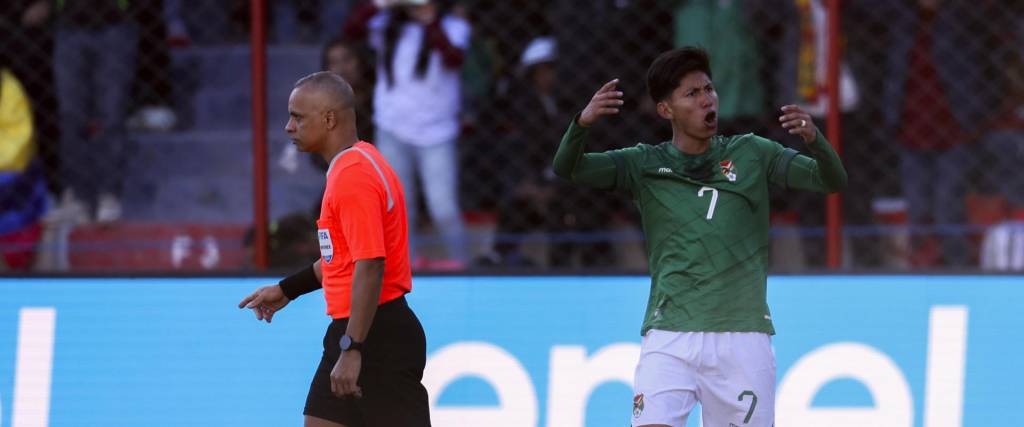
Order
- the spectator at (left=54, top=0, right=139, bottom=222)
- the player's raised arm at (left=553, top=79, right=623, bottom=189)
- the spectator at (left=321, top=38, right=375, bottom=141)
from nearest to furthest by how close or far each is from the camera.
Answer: the player's raised arm at (left=553, top=79, right=623, bottom=189), the spectator at (left=321, top=38, right=375, bottom=141), the spectator at (left=54, top=0, right=139, bottom=222)

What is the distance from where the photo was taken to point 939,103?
324 inches

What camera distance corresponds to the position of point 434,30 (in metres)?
8.25

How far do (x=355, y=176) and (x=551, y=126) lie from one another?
363cm

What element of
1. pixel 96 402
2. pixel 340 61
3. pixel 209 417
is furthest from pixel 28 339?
pixel 340 61

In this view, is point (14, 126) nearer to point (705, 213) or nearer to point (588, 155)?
point (588, 155)

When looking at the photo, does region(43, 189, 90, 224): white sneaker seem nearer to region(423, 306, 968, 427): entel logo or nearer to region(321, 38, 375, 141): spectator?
region(321, 38, 375, 141): spectator

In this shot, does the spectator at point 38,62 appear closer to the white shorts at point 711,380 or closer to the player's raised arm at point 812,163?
the white shorts at point 711,380

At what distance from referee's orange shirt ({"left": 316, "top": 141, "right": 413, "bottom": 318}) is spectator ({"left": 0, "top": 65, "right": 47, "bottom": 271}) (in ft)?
13.9

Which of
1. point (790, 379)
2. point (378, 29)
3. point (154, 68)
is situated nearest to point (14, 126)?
point (154, 68)

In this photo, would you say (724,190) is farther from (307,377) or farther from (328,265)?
(307,377)

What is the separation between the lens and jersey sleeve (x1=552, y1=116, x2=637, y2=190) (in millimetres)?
5055

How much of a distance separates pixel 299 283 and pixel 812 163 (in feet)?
6.20

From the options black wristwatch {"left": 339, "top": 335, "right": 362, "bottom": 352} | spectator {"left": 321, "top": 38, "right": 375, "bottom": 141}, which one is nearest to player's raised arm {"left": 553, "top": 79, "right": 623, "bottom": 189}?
black wristwatch {"left": 339, "top": 335, "right": 362, "bottom": 352}

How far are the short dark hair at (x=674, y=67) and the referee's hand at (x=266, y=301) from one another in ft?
5.06
